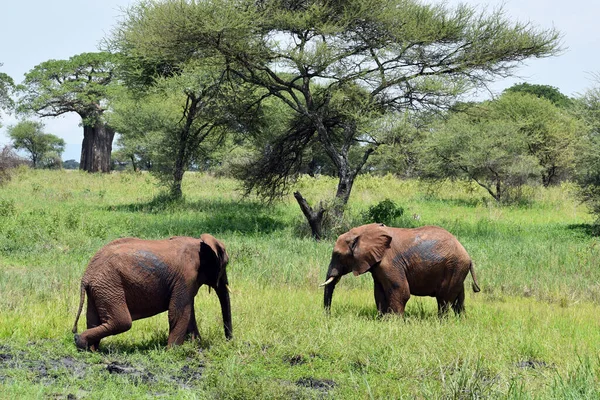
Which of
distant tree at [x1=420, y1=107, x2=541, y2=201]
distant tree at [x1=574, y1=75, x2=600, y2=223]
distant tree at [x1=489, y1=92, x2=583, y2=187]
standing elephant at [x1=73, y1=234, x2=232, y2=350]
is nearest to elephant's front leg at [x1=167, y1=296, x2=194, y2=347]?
standing elephant at [x1=73, y1=234, x2=232, y2=350]

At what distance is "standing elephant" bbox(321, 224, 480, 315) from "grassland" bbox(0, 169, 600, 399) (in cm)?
34

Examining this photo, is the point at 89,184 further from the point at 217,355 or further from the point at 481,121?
the point at 217,355

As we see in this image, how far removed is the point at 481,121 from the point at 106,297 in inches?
914

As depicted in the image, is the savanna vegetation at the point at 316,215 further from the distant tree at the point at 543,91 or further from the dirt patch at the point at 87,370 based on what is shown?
the distant tree at the point at 543,91

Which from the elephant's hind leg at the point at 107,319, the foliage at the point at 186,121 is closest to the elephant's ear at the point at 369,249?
the elephant's hind leg at the point at 107,319

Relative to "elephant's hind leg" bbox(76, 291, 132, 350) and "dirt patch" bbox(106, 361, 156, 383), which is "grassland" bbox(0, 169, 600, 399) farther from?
"elephant's hind leg" bbox(76, 291, 132, 350)

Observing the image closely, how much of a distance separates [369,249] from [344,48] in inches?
478

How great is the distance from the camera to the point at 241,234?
1670cm

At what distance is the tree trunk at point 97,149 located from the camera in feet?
141

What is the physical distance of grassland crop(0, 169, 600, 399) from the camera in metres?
5.45

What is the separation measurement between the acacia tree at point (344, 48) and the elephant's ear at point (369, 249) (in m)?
8.77

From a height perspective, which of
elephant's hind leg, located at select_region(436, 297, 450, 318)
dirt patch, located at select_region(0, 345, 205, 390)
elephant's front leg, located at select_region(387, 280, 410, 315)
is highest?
elephant's front leg, located at select_region(387, 280, 410, 315)

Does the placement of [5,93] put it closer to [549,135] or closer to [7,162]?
[7,162]

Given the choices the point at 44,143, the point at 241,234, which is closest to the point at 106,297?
the point at 241,234
